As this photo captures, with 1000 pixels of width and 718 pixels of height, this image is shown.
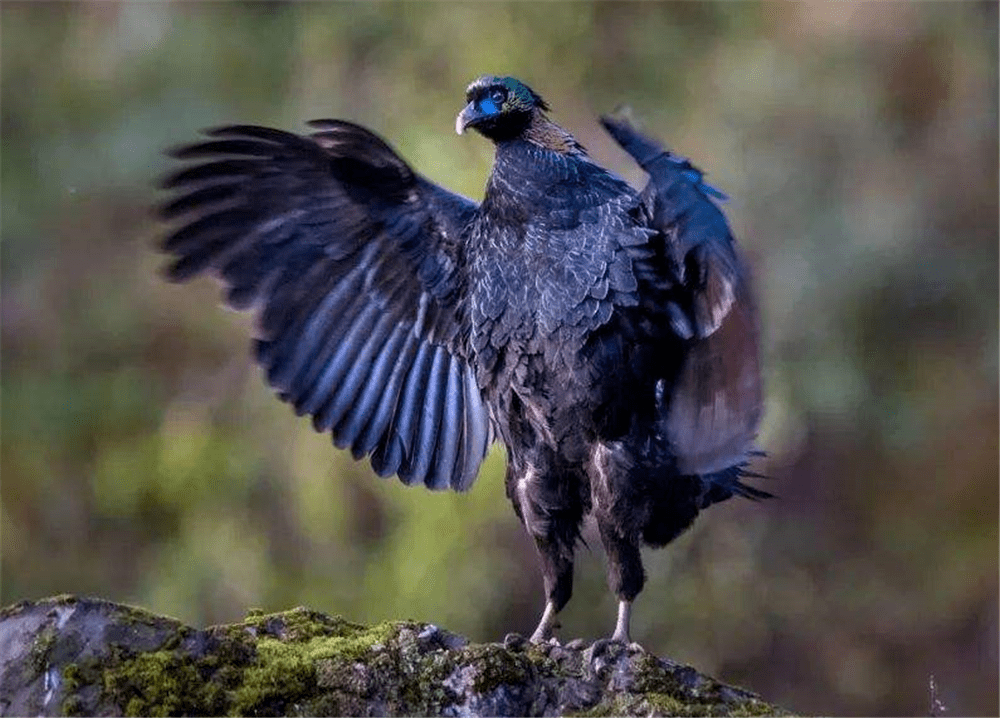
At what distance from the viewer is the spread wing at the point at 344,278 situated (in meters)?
7.14

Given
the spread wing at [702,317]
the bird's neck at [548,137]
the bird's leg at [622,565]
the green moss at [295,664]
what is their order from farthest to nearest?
the bird's neck at [548,137] → the bird's leg at [622,565] → the spread wing at [702,317] → the green moss at [295,664]

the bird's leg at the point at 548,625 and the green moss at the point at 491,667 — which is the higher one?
the bird's leg at the point at 548,625

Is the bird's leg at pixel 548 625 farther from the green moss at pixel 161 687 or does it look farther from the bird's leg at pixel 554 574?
the green moss at pixel 161 687

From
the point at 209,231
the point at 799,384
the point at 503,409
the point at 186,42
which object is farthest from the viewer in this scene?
the point at 186,42

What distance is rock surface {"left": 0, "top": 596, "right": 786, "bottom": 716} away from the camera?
4957 mm

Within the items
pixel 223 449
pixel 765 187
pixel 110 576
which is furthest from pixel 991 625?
pixel 110 576

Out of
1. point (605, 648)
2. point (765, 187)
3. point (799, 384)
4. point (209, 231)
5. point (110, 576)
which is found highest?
point (765, 187)

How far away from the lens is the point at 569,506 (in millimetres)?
6625

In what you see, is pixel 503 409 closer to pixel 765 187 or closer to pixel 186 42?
pixel 765 187

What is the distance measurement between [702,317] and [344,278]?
1693 millimetres

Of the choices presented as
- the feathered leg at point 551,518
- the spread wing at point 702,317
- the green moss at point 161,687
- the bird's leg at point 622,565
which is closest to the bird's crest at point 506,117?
the spread wing at point 702,317

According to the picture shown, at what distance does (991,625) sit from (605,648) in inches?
345

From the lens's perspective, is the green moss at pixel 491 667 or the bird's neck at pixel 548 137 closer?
A: the green moss at pixel 491 667

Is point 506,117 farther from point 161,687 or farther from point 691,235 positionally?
A: point 161,687
